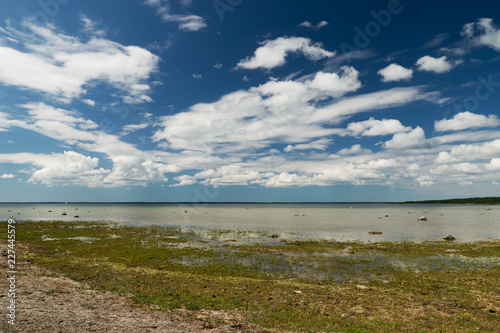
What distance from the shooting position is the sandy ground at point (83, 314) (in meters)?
12.4

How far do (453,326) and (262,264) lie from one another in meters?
18.4

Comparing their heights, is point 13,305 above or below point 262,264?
above

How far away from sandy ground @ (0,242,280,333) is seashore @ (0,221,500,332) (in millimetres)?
145

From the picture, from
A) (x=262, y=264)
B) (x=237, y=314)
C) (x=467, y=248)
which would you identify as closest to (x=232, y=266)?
(x=262, y=264)

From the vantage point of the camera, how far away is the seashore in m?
14.8

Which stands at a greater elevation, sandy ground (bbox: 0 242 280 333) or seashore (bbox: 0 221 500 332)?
sandy ground (bbox: 0 242 280 333)

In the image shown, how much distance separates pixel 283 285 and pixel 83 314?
1399cm

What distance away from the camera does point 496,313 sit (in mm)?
15945

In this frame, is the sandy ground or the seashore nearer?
the sandy ground

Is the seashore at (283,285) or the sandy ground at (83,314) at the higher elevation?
the sandy ground at (83,314)

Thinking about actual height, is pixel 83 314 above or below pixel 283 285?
above

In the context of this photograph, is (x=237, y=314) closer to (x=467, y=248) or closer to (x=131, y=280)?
(x=131, y=280)

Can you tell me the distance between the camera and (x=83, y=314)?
1391cm

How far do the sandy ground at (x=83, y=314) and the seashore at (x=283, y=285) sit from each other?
0.14 meters
